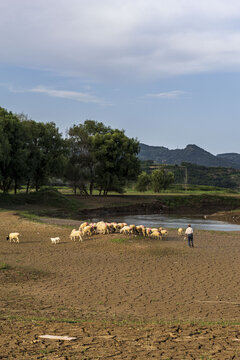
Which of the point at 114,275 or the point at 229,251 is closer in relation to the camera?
the point at 114,275

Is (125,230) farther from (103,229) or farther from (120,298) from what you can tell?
(120,298)

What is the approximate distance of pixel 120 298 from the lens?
15.4 meters

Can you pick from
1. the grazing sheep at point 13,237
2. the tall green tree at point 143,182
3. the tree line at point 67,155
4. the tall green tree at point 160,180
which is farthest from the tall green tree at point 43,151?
the tall green tree at point 143,182

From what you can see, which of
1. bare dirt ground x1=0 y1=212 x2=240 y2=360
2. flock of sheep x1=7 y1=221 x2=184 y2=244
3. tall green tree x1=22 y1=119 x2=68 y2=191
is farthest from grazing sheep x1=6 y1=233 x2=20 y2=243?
tall green tree x1=22 y1=119 x2=68 y2=191

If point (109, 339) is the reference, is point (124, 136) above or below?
above

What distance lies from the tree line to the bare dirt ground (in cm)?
3587

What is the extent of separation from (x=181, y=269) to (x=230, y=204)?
65.2m

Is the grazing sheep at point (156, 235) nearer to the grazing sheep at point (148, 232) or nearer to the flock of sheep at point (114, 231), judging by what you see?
the flock of sheep at point (114, 231)

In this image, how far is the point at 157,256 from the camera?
79.4 feet

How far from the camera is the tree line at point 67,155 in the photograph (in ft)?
211

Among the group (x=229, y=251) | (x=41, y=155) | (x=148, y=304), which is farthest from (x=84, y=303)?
(x=41, y=155)

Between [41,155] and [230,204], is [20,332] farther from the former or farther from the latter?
[230,204]

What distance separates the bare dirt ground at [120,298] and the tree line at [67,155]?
35.9 metres

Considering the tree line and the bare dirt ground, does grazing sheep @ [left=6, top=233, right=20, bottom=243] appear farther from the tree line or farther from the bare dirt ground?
the tree line
